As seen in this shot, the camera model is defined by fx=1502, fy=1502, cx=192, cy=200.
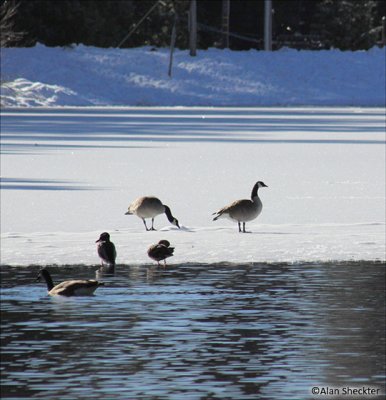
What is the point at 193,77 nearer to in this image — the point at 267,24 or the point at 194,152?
the point at 267,24

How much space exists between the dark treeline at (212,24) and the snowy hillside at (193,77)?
3.73 ft

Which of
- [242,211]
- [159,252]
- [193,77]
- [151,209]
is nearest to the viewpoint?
[159,252]

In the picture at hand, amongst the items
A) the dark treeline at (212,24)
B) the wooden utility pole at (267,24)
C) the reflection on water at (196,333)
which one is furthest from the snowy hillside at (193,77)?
the reflection on water at (196,333)

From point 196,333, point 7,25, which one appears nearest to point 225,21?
point 7,25

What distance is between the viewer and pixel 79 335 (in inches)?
386

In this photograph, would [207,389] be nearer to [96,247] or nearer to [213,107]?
[96,247]

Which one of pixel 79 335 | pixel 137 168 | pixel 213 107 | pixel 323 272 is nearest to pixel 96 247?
pixel 323 272

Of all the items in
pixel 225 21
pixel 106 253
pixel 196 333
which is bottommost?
pixel 196 333

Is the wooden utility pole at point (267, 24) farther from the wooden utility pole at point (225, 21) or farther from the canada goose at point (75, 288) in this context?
the canada goose at point (75, 288)

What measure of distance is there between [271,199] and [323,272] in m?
7.30

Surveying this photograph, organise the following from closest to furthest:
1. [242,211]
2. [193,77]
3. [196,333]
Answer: [196,333] < [242,211] < [193,77]

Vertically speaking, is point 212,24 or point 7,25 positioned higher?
point 212,24

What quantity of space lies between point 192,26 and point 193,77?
2.60m

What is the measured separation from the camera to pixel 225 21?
6694cm
